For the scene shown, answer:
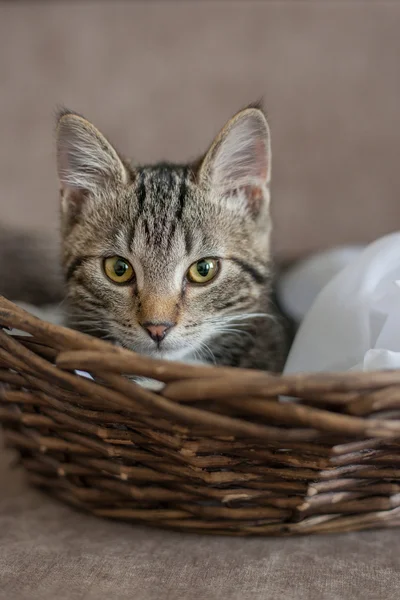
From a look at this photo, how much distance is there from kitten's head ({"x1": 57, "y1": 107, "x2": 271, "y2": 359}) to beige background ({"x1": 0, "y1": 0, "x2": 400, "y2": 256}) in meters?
0.70

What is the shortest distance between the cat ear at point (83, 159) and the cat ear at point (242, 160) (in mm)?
148

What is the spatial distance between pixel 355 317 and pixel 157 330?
0.29 meters

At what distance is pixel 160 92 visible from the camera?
74.3 inches

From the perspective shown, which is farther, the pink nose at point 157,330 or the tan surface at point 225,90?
the tan surface at point 225,90

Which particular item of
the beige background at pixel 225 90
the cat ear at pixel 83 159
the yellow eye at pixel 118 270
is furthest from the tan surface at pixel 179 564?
the beige background at pixel 225 90

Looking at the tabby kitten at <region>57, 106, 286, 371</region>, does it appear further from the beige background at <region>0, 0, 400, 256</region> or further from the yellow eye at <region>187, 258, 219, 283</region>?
the beige background at <region>0, 0, 400, 256</region>

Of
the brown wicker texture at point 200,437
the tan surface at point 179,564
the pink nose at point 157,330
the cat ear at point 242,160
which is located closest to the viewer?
the brown wicker texture at point 200,437

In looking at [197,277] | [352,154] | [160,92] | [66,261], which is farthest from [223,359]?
[160,92]

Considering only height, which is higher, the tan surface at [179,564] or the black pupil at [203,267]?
the black pupil at [203,267]

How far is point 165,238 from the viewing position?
3.33ft

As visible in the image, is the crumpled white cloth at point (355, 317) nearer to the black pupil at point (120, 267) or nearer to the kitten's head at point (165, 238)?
the kitten's head at point (165, 238)

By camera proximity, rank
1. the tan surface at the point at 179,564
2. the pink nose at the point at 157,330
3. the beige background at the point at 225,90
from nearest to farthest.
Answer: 1. the tan surface at the point at 179,564
2. the pink nose at the point at 157,330
3. the beige background at the point at 225,90

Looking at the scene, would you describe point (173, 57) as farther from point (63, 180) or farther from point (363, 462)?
A: point (363, 462)

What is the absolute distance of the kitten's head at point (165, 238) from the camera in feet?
3.24
